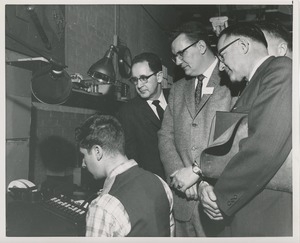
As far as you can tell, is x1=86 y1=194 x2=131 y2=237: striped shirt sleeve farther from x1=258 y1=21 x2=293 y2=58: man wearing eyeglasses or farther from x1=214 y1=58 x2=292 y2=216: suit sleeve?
x1=258 y1=21 x2=293 y2=58: man wearing eyeglasses

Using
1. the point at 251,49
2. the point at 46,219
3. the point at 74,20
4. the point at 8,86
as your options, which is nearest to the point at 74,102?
the point at 74,20

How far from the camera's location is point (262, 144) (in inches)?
52.0

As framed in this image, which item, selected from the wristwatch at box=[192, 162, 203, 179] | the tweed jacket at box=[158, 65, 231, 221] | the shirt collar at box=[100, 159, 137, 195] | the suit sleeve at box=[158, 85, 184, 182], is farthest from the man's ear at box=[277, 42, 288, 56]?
the shirt collar at box=[100, 159, 137, 195]

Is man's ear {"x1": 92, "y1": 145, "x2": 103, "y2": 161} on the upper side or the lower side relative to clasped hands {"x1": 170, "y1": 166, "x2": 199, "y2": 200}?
upper

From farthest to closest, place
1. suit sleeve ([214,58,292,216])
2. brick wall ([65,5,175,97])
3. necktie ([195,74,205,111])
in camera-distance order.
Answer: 1. brick wall ([65,5,175,97])
2. necktie ([195,74,205,111])
3. suit sleeve ([214,58,292,216])

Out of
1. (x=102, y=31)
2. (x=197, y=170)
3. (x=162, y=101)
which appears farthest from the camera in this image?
(x=102, y=31)

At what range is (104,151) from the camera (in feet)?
4.73

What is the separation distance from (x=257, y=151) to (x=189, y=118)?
57cm

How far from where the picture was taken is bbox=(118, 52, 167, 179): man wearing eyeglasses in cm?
214

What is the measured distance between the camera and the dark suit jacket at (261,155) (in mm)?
1332

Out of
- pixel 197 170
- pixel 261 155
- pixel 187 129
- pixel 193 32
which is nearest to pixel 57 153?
pixel 187 129

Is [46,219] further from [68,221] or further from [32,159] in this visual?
[32,159]

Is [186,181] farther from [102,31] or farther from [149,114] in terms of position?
[102,31]

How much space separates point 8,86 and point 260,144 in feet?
4.35
